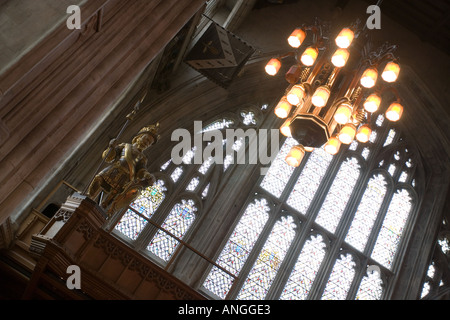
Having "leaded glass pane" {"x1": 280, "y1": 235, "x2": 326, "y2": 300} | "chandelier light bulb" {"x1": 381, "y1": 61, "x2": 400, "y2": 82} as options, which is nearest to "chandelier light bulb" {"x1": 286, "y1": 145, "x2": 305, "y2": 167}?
"chandelier light bulb" {"x1": 381, "y1": 61, "x2": 400, "y2": 82}

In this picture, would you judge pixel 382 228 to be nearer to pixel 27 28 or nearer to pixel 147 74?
pixel 147 74

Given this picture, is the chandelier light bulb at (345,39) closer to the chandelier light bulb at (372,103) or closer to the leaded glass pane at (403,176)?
the chandelier light bulb at (372,103)

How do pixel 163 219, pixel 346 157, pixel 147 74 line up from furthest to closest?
pixel 346 157
pixel 163 219
pixel 147 74

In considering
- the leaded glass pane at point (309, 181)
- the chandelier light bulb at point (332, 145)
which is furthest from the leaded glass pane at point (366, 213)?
the chandelier light bulb at point (332, 145)

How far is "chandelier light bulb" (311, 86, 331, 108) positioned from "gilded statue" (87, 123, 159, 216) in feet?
7.83

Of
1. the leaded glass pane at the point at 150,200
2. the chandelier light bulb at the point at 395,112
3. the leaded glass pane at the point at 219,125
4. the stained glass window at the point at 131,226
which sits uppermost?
the leaded glass pane at the point at 219,125

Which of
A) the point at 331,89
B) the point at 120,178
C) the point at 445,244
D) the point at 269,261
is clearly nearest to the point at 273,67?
the point at 331,89

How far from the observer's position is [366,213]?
1143cm

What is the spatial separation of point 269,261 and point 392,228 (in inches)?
133

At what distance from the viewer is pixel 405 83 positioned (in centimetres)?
1223

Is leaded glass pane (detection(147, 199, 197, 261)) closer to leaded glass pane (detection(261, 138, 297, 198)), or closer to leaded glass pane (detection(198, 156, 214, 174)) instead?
leaded glass pane (detection(198, 156, 214, 174))

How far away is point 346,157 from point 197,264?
5065 mm

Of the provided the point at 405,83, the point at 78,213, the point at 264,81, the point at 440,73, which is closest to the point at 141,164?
the point at 78,213

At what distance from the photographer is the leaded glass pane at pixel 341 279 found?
10086 millimetres
